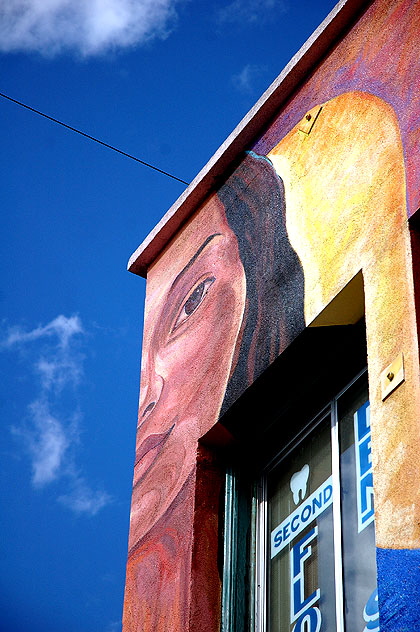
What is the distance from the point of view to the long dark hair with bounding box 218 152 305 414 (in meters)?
6.31

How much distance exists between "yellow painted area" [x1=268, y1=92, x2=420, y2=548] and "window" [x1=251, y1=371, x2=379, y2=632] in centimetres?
57

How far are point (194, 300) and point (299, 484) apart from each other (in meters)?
1.68

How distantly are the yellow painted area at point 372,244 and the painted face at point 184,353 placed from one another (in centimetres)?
67

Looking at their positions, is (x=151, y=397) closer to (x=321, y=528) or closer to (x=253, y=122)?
(x=253, y=122)

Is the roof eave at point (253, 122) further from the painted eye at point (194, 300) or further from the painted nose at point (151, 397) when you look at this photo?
the painted nose at point (151, 397)

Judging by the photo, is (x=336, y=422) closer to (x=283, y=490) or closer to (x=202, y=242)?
(x=283, y=490)

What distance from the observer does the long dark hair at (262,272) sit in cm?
631

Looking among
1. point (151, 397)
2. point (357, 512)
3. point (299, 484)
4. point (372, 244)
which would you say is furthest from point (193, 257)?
point (357, 512)

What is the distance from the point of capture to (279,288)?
21.2 ft

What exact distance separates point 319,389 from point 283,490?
57 centimetres

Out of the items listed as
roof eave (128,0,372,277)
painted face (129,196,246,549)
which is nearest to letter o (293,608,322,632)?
painted face (129,196,246,549)

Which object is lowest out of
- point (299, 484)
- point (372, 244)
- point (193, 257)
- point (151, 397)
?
point (299, 484)

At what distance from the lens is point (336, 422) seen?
5941mm

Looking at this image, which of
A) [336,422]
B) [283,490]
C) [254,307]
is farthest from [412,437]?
[254,307]
